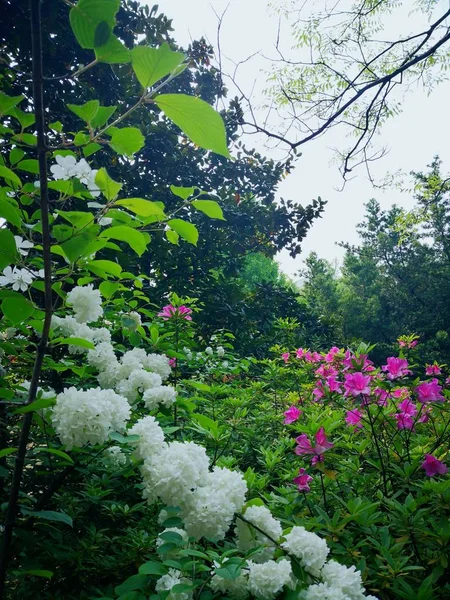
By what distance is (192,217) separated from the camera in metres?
5.39

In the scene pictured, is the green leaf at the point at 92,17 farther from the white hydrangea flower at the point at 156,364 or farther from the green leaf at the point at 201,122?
the white hydrangea flower at the point at 156,364

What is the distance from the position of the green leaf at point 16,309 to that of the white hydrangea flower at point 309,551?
2.38 ft

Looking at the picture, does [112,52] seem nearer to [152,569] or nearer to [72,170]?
[72,170]

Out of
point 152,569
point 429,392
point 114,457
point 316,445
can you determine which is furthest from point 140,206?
point 429,392

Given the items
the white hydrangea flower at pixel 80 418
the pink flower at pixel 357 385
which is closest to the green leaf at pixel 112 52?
the white hydrangea flower at pixel 80 418

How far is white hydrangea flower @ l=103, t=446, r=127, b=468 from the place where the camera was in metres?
1.23

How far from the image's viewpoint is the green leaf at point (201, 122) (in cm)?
46

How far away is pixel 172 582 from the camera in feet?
2.56

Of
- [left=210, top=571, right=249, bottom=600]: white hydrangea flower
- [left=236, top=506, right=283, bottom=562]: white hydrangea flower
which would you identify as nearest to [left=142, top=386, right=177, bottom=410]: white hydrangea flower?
[left=236, top=506, right=283, bottom=562]: white hydrangea flower

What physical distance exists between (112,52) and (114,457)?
3.57ft

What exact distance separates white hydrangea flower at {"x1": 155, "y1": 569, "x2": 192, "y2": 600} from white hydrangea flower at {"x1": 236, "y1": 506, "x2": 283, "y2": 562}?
179 mm

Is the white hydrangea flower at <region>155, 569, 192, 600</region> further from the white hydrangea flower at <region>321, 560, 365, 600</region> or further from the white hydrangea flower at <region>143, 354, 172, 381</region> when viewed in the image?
the white hydrangea flower at <region>143, 354, 172, 381</region>

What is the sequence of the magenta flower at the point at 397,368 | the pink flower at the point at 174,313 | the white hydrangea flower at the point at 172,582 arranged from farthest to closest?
the pink flower at the point at 174,313 < the magenta flower at the point at 397,368 < the white hydrangea flower at the point at 172,582

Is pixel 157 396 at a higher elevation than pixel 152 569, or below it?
higher
